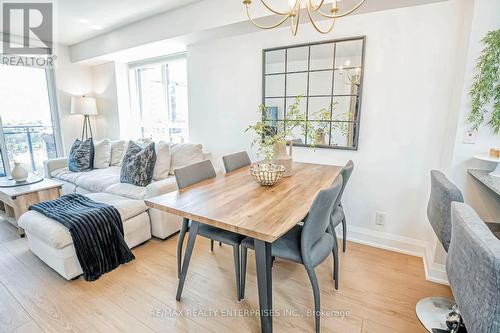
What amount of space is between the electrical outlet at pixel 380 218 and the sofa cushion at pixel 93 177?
9.53 feet

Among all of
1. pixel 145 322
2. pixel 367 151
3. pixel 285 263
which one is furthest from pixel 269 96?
pixel 145 322

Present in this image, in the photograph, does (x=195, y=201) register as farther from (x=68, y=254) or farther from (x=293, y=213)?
(x=68, y=254)

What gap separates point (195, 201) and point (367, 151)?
5.84 ft

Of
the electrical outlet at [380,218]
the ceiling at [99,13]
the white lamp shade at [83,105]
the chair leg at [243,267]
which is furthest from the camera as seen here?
the white lamp shade at [83,105]

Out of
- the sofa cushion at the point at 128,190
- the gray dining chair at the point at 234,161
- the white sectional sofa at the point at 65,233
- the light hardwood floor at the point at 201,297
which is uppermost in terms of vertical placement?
the gray dining chair at the point at 234,161

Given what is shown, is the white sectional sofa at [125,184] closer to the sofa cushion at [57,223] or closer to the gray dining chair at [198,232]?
the sofa cushion at [57,223]

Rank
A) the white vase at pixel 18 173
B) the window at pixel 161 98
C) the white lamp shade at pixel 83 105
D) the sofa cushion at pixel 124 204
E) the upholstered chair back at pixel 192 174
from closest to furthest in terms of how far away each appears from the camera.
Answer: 1. the upholstered chair back at pixel 192 174
2. the sofa cushion at pixel 124 204
3. the white vase at pixel 18 173
4. the window at pixel 161 98
5. the white lamp shade at pixel 83 105

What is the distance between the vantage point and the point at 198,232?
1.74 m

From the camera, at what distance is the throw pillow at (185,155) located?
10.4 ft

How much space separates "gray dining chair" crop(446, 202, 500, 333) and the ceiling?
3.03 m

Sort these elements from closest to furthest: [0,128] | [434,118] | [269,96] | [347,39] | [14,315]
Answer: [14,315] → [434,118] → [347,39] → [269,96] → [0,128]

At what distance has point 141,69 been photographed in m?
4.54

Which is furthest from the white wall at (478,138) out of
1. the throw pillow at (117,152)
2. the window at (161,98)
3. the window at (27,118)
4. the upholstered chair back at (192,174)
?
the window at (27,118)

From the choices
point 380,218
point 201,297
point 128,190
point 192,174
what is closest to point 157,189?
point 128,190
